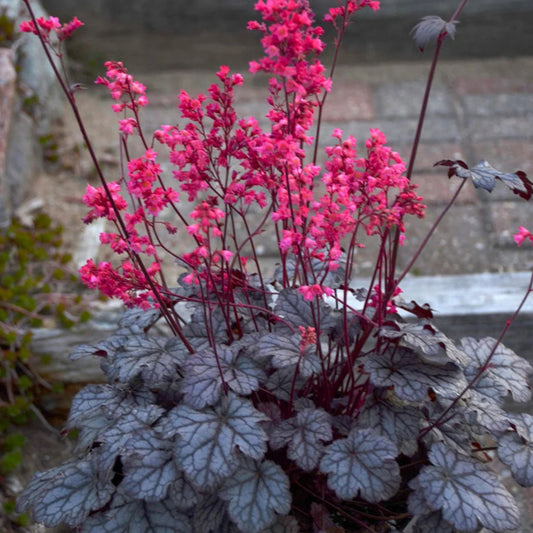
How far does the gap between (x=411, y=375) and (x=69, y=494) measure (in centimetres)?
63

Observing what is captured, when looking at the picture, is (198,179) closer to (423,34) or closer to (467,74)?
(423,34)

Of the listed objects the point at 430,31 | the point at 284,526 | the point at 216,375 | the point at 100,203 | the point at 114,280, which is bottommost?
the point at 284,526

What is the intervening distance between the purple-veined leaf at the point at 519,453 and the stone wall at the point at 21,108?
1833 millimetres

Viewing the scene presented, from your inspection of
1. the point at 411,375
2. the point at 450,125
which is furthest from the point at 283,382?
the point at 450,125

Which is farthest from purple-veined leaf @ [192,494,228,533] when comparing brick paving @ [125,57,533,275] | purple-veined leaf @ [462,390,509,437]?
brick paving @ [125,57,533,275]

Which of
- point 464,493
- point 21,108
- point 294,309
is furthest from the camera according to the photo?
point 21,108

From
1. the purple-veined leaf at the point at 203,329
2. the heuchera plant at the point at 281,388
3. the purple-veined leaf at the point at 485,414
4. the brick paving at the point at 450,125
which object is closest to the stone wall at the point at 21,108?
the brick paving at the point at 450,125

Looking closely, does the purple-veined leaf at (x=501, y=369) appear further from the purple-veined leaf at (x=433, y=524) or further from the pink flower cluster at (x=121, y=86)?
the pink flower cluster at (x=121, y=86)

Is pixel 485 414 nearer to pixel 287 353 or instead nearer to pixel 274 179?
pixel 287 353

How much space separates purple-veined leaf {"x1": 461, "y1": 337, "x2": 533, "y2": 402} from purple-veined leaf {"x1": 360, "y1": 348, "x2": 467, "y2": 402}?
14 cm

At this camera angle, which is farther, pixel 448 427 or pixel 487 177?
pixel 448 427

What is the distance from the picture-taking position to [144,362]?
1296 millimetres

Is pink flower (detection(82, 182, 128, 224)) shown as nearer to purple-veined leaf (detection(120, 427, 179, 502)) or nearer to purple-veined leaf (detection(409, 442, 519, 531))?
purple-veined leaf (detection(120, 427, 179, 502))

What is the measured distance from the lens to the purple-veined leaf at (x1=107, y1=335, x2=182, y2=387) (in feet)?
4.20
